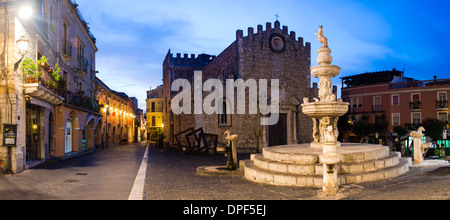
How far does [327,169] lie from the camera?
6.67 metres

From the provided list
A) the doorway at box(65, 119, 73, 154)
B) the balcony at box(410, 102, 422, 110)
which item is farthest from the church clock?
the balcony at box(410, 102, 422, 110)

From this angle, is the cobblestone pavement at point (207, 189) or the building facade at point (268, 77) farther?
the building facade at point (268, 77)

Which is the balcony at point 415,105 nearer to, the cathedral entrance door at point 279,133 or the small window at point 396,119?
the small window at point 396,119

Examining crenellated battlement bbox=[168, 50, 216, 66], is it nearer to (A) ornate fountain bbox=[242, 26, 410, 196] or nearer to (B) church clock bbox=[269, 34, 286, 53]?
(B) church clock bbox=[269, 34, 286, 53]

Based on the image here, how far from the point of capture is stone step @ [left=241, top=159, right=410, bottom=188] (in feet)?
25.4

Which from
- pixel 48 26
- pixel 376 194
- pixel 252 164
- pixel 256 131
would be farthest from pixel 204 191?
pixel 256 131

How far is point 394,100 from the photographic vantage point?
128 ft

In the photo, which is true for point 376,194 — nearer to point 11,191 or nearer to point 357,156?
point 357,156

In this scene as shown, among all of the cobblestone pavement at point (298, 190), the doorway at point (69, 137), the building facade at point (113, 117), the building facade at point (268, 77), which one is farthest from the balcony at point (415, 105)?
Result: the doorway at point (69, 137)

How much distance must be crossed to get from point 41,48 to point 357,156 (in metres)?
13.7

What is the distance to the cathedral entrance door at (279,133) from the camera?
899 inches

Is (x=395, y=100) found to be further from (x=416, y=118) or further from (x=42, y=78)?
(x=42, y=78)

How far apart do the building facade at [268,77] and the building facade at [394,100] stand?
15.4 meters

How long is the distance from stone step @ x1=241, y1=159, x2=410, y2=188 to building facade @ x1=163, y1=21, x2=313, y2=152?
13.2m
